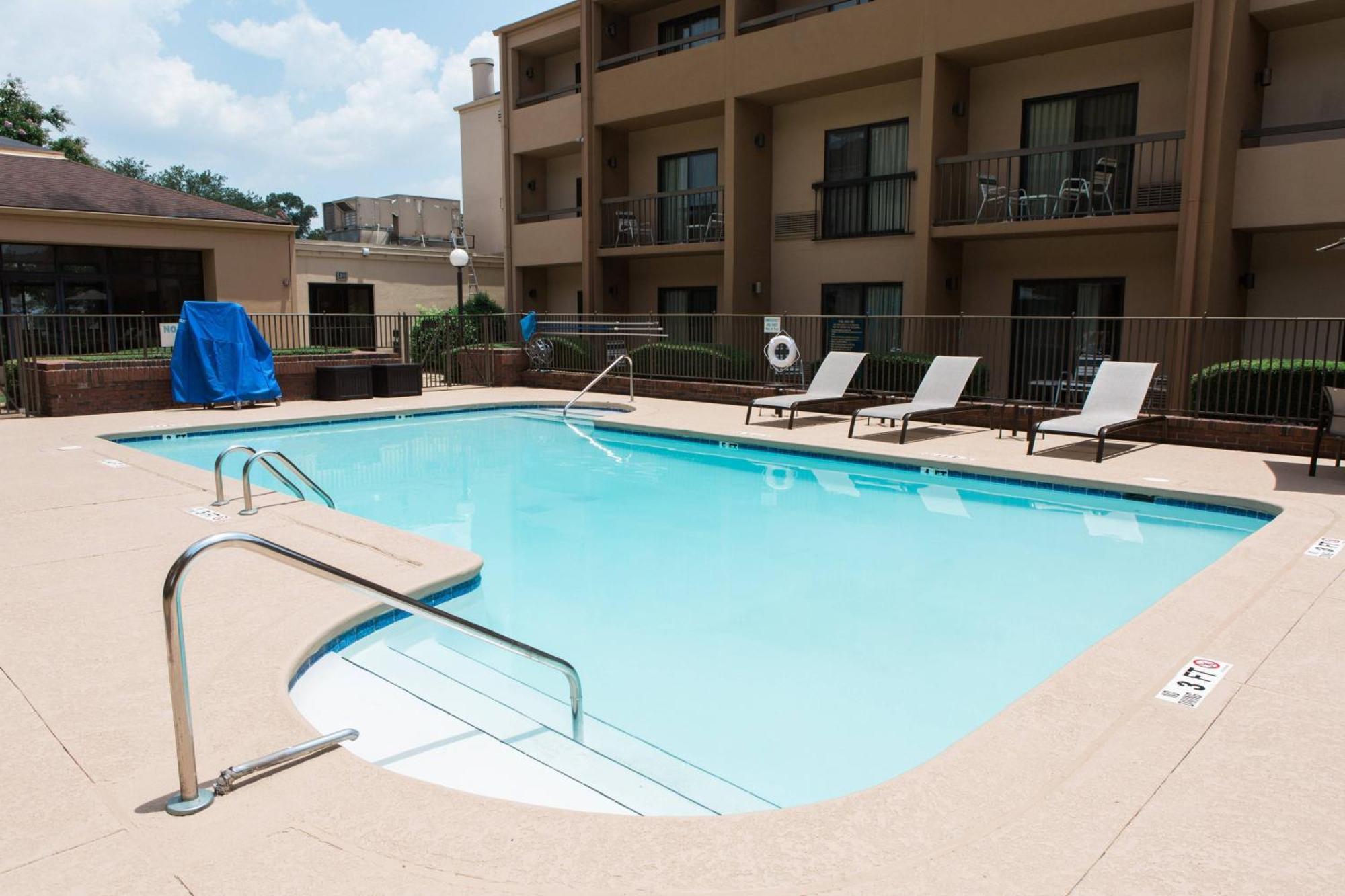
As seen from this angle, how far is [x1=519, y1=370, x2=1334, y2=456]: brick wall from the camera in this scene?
10383 mm

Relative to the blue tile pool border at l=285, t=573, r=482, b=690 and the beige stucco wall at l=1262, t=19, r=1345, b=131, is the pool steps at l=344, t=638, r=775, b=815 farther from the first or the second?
the beige stucco wall at l=1262, t=19, r=1345, b=131

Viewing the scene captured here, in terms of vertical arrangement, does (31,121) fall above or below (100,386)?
above

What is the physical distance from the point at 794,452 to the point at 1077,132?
7.77 metres

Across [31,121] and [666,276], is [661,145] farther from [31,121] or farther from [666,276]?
[31,121]

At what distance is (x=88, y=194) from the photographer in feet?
63.5

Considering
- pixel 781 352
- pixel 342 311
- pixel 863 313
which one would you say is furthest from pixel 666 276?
pixel 342 311

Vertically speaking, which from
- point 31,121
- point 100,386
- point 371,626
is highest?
point 31,121

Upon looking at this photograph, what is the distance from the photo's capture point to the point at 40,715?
3590mm

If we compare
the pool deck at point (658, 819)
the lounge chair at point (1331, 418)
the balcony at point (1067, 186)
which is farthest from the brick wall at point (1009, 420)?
the pool deck at point (658, 819)

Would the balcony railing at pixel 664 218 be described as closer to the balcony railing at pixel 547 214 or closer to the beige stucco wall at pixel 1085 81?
the balcony railing at pixel 547 214

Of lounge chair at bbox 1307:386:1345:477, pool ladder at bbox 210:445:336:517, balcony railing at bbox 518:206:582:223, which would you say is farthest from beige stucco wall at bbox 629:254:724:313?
pool ladder at bbox 210:445:336:517

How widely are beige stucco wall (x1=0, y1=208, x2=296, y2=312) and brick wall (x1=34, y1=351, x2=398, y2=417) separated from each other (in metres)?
5.38

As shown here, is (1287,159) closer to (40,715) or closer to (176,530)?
(176,530)

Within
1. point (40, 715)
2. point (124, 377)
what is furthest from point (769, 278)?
point (40, 715)
